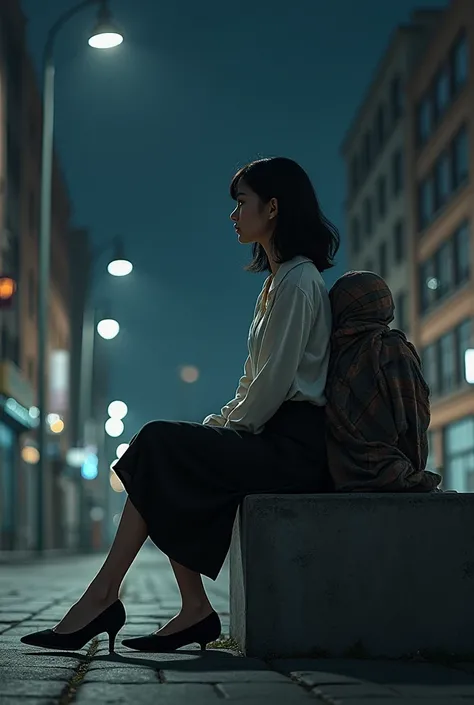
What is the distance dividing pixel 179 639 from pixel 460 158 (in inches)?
1478

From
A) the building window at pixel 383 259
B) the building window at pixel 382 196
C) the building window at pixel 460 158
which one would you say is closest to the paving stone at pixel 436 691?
the building window at pixel 460 158

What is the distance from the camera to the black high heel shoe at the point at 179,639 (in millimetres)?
5195

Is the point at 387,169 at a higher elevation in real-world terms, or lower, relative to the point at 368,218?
higher

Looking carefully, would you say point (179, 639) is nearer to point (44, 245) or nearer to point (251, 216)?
point (251, 216)

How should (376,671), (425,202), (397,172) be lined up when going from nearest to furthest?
(376,671), (425,202), (397,172)

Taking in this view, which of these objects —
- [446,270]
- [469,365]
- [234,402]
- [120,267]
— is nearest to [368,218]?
[446,270]

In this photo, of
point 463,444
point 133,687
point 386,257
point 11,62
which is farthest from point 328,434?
point 386,257

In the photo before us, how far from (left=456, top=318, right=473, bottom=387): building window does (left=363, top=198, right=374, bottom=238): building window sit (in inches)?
639

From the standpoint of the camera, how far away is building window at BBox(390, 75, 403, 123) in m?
50.9

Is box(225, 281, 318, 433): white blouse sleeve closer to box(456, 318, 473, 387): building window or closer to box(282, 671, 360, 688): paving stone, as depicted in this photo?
box(282, 671, 360, 688): paving stone

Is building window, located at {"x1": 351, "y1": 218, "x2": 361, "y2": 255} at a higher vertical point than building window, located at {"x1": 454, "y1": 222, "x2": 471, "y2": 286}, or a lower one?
higher

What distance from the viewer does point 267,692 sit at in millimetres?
3916

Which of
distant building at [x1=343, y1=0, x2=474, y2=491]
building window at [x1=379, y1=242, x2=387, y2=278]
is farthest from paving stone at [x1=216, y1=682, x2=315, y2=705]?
building window at [x1=379, y1=242, x2=387, y2=278]

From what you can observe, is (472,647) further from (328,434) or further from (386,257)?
(386,257)
